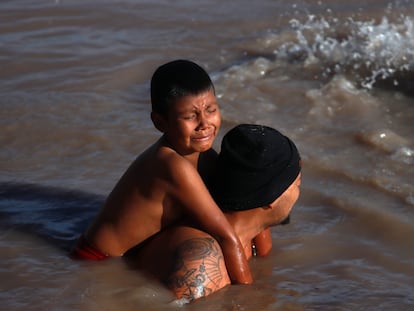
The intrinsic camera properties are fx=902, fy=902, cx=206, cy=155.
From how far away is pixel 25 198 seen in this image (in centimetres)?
511

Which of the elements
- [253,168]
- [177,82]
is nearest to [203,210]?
[253,168]

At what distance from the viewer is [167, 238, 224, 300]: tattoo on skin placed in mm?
3891

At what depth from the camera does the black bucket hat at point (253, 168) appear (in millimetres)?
3963

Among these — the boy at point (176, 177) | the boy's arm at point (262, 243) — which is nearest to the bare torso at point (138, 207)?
the boy at point (176, 177)

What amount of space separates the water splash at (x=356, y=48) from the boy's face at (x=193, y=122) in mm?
3189

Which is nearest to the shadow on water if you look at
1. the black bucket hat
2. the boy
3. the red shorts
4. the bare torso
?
the red shorts

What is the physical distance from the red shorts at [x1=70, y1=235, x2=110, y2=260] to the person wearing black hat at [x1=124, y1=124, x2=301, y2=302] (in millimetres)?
214

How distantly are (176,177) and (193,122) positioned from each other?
25cm

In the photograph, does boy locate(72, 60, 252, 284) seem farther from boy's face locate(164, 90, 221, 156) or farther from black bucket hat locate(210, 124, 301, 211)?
black bucket hat locate(210, 124, 301, 211)

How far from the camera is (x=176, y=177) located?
3891 millimetres

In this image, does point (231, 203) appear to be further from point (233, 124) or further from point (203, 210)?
point (233, 124)

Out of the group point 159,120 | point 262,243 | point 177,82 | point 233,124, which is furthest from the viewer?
point 233,124

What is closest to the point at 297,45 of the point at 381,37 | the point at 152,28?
the point at 381,37

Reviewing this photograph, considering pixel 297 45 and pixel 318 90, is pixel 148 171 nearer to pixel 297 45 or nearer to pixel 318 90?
pixel 318 90
